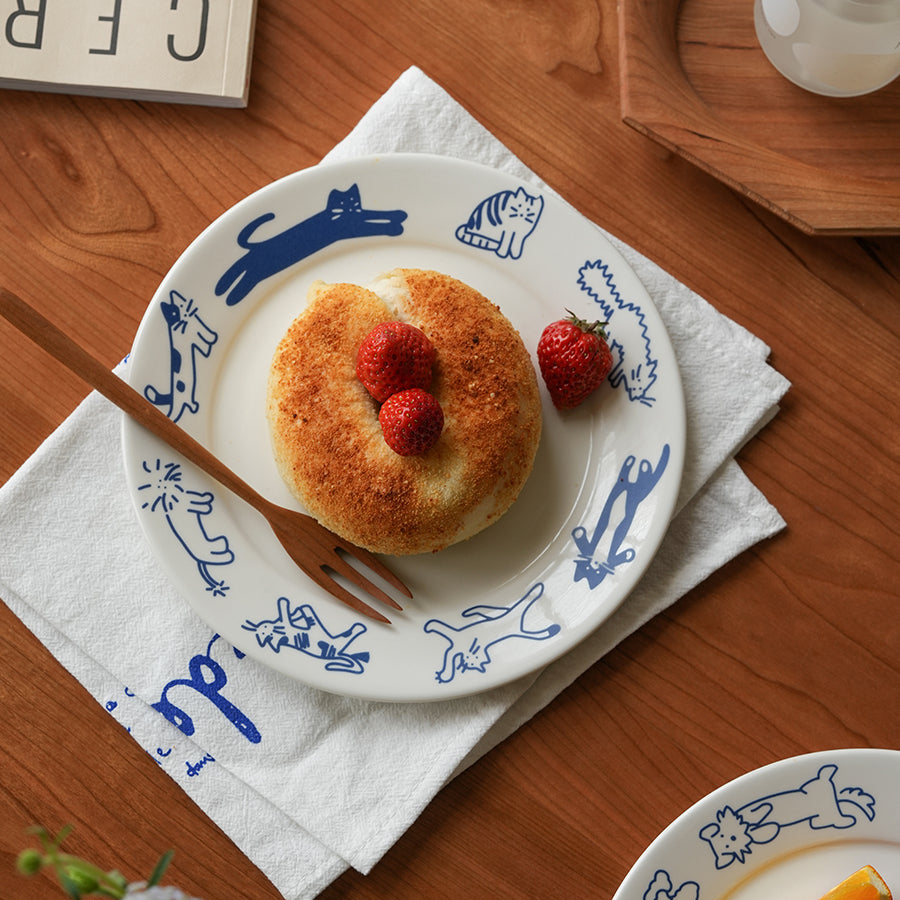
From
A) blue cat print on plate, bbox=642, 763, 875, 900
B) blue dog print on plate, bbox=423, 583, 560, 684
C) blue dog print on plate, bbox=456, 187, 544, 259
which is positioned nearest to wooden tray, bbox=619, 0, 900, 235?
blue dog print on plate, bbox=456, 187, 544, 259

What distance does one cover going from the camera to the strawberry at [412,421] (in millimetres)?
1045

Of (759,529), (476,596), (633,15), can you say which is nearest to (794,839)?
(759,529)

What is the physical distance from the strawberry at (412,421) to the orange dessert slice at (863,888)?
767 millimetres

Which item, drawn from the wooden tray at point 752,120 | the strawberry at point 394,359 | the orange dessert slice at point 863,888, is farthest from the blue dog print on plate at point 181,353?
the orange dessert slice at point 863,888

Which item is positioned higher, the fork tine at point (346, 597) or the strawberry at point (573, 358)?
the strawberry at point (573, 358)

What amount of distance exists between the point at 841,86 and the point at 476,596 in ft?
2.87

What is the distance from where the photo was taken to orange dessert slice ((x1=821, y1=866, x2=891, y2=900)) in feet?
3.54

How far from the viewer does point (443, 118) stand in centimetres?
127

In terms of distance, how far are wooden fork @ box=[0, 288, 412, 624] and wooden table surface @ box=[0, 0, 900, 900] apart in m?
0.12

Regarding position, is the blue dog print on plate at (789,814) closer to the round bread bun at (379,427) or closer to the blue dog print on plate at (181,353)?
the round bread bun at (379,427)

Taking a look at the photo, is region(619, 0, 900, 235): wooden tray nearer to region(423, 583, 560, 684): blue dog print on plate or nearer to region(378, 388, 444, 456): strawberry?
region(378, 388, 444, 456): strawberry

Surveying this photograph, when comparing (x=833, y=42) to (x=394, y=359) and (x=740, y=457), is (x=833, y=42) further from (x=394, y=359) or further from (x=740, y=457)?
(x=394, y=359)

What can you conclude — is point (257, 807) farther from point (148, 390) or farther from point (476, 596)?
point (148, 390)

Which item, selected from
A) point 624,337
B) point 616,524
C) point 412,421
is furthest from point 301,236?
point 616,524
